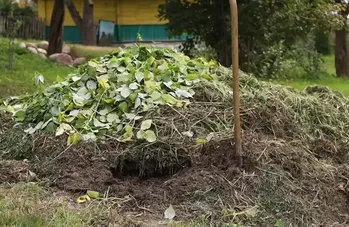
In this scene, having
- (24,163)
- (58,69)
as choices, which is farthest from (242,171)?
(58,69)

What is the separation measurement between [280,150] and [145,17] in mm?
29407

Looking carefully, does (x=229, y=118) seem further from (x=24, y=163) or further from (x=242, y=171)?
(x=24, y=163)

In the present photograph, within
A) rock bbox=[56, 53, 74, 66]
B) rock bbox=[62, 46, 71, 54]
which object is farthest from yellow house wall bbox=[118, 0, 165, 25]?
rock bbox=[56, 53, 74, 66]

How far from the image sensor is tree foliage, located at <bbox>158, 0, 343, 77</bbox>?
13766mm

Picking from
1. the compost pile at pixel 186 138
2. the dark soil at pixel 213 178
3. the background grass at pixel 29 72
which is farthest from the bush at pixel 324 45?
the dark soil at pixel 213 178

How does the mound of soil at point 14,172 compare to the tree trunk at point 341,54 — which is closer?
the mound of soil at point 14,172

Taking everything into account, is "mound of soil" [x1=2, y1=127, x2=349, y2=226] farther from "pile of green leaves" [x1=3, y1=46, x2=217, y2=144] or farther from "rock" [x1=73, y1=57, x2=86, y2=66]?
"rock" [x1=73, y1=57, x2=86, y2=66]

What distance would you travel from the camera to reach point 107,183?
16.4ft

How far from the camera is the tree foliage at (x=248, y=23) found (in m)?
13.8

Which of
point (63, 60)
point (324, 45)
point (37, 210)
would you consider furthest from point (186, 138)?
point (324, 45)

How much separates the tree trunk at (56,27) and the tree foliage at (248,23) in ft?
16.2

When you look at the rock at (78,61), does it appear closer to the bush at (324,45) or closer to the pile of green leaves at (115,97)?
the pile of green leaves at (115,97)

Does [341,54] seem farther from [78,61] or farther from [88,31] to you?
[88,31]

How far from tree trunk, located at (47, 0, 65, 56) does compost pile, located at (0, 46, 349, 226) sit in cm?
1166
